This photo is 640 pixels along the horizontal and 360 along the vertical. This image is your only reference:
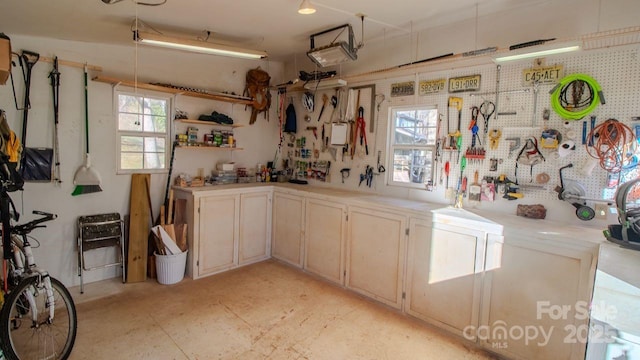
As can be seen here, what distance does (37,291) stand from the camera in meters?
2.29

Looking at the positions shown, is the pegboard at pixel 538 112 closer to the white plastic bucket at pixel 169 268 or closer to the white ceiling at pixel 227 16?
the white ceiling at pixel 227 16

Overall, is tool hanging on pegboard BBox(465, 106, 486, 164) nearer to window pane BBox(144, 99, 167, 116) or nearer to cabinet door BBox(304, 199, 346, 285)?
cabinet door BBox(304, 199, 346, 285)

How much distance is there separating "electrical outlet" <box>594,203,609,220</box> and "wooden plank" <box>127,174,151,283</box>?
4479 millimetres

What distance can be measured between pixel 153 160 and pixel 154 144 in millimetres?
200

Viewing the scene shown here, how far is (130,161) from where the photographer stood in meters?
3.85

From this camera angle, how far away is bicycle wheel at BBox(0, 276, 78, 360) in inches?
82.9

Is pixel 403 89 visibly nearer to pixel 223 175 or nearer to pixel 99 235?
pixel 223 175

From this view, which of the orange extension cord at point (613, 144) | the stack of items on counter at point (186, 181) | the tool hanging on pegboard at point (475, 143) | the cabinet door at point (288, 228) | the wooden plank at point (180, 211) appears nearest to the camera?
the orange extension cord at point (613, 144)

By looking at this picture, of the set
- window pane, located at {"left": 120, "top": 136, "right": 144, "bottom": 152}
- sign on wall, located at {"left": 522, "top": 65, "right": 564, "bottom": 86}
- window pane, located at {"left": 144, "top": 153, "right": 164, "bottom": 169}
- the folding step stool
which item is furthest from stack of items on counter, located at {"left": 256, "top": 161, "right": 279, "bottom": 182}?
sign on wall, located at {"left": 522, "top": 65, "right": 564, "bottom": 86}

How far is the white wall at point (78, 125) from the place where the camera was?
10.7ft

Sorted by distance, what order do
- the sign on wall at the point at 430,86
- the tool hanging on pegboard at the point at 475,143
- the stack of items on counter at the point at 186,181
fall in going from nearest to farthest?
the tool hanging on pegboard at the point at 475,143, the sign on wall at the point at 430,86, the stack of items on counter at the point at 186,181

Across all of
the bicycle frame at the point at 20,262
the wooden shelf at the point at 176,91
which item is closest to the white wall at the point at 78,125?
the wooden shelf at the point at 176,91

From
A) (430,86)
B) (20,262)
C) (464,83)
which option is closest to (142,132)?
(20,262)

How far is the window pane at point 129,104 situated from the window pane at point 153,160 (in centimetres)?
54
